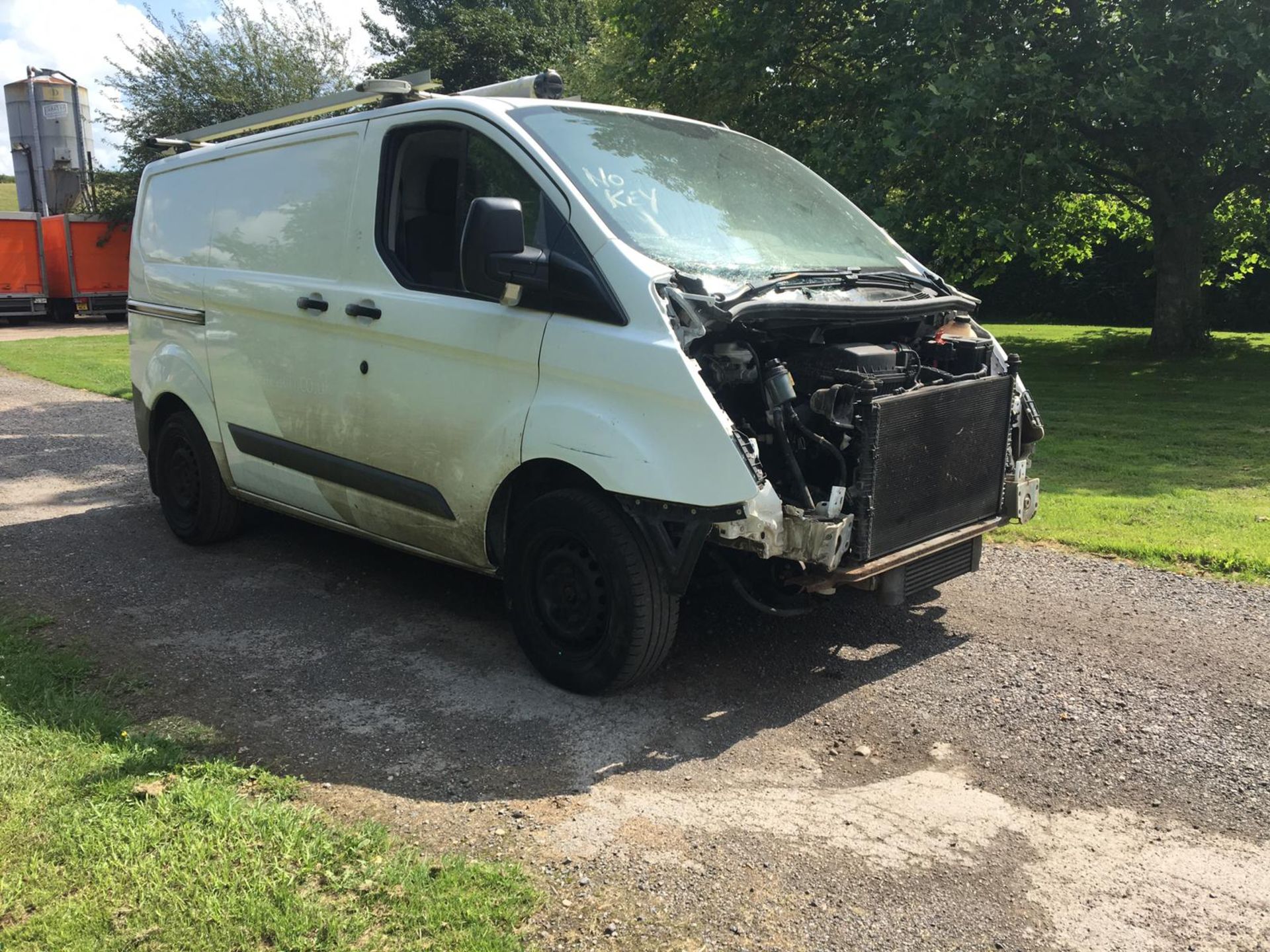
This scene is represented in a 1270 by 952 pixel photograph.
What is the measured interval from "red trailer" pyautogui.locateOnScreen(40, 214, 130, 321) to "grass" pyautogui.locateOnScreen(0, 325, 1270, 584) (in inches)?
374

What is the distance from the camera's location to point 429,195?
5016 millimetres

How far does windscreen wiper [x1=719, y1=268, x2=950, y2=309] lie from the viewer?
4.07 m

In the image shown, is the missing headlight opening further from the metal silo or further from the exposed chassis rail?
the metal silo

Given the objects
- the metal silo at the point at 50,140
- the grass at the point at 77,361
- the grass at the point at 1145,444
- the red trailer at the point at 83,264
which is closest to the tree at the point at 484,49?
the metal silo at the point at 50,140

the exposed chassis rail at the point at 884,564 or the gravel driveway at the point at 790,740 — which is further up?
the exposed chassis rail at the point at 884,564

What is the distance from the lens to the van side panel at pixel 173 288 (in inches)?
245

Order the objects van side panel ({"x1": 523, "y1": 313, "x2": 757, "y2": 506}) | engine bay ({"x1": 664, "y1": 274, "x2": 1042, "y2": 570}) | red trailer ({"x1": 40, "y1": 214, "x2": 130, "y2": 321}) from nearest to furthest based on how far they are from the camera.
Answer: van side panel ({"x1": 523, "y1": 313, "x2": 757, "y2": 506})
engine bay ({"x1": 664, "y1": 274, "x2": 1042, "y2": 570})
red trailer ({"x1": 40, "y1": 214, "x2": 130, "y2": 321})

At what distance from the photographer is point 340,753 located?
12.8 feet

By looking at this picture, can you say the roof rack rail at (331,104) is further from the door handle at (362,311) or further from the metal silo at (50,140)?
the metal silo at (50,140)

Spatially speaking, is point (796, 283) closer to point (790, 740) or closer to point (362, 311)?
point (790, 740)

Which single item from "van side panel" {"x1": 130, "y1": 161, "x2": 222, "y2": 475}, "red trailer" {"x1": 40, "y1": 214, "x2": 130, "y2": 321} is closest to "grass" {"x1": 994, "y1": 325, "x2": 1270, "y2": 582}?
"van side panel" {"x1": 130, "y1": 161, "x2": 222, "y2": 475}

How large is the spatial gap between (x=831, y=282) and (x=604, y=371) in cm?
114

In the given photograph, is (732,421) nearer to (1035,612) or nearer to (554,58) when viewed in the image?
(1035,612)

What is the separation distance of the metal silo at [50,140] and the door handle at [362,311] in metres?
32.6
